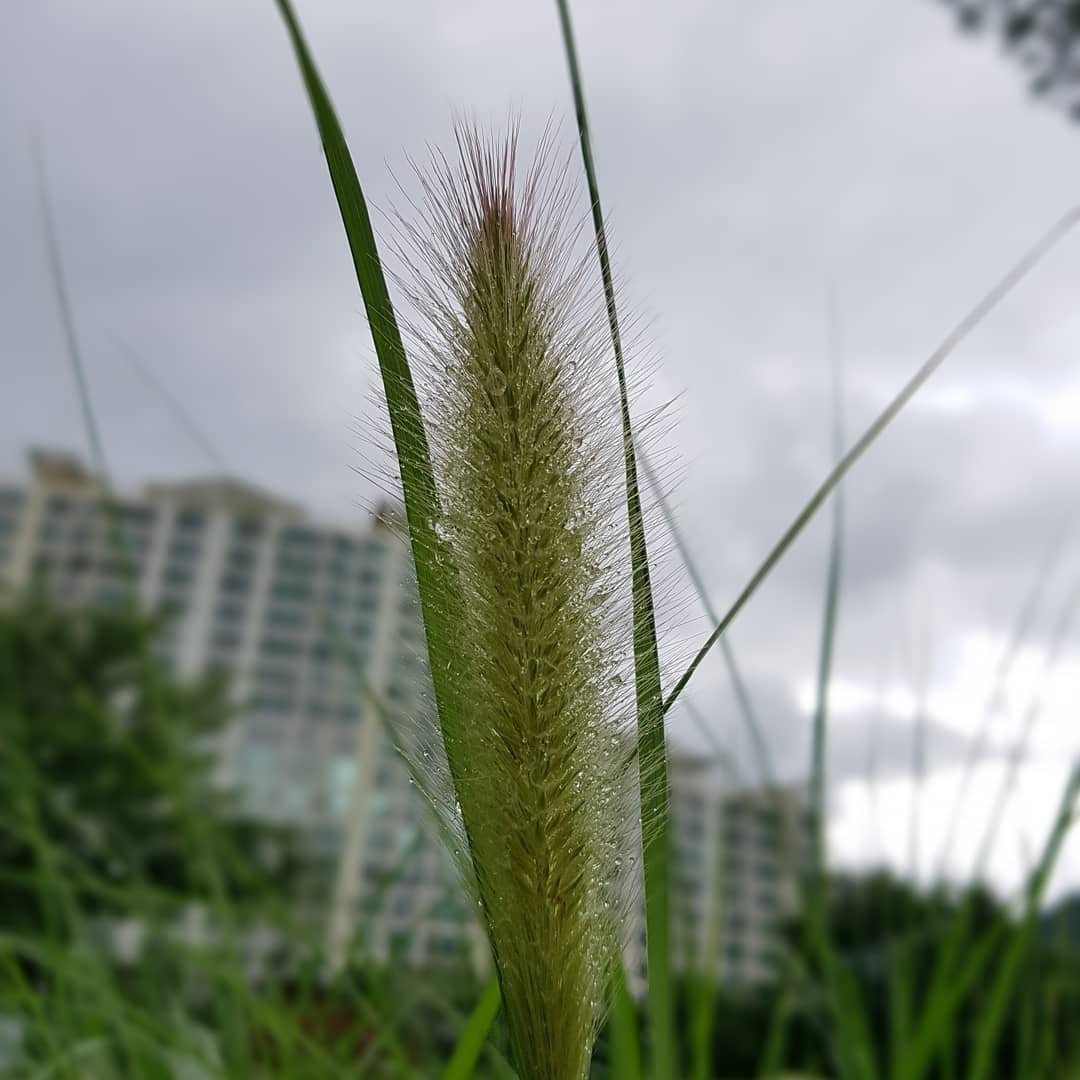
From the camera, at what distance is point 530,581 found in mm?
260

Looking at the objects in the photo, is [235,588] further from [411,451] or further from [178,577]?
[411,451]

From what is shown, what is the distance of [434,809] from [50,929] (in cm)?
89

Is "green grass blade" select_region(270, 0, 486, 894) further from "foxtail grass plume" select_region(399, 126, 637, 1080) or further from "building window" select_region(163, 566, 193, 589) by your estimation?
"building window" select_region(163, 566, 193, 589)

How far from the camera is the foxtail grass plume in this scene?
252mm

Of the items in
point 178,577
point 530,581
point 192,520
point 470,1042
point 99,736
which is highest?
point 192,520

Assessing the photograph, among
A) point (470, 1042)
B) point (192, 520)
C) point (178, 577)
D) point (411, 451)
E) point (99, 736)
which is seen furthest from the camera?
point (192, 520)

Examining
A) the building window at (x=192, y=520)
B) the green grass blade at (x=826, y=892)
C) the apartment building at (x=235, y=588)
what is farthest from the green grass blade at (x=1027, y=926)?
the building window at (x=192, y=520)

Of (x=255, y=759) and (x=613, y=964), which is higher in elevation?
(x=255, y=759)

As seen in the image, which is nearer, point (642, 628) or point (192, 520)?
point (642, 628)

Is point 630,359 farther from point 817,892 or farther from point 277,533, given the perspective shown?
point 277,533

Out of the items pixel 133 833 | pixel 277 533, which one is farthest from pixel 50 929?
pixel 277 533

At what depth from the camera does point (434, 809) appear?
263mm

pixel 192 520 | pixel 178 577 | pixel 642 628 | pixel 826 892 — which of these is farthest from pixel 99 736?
pixel 642 628

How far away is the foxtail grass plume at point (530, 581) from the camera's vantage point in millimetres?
252
